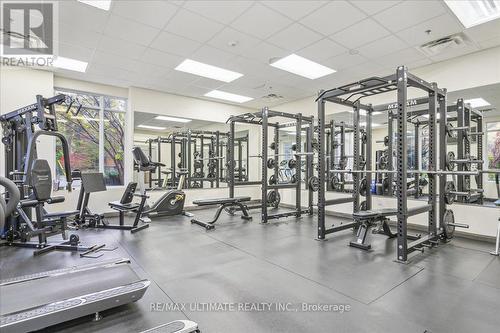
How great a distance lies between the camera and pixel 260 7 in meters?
3.41

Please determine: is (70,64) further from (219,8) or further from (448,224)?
(448,224)

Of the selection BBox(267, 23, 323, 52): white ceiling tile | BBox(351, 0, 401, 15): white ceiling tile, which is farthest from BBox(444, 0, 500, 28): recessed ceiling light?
BBox(267, 23, 323, 52): white ceiling tile

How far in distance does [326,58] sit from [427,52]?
1745 millimetres

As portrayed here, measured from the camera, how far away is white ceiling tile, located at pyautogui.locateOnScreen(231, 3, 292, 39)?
3504 millimetres

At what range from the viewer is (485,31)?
3.91 metres

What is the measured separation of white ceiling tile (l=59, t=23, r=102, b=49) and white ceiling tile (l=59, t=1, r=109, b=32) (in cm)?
9

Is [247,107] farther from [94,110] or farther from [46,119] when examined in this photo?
[46,119]

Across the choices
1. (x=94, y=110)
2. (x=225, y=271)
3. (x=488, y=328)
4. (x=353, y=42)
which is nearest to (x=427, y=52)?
(x=353, y=42)

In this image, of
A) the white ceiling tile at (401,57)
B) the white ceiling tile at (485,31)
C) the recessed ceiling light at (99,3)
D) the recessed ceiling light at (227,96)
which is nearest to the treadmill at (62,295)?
the recessed ceiling light at (99,3)

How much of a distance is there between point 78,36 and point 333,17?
155 inches

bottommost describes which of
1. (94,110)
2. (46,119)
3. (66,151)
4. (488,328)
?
(488,328)

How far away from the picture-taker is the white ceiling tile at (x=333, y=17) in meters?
3.40

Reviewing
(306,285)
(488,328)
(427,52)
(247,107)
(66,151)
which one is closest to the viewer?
(488,328)

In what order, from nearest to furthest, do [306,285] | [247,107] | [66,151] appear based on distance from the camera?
[306,285], [66,151], [247,107]
